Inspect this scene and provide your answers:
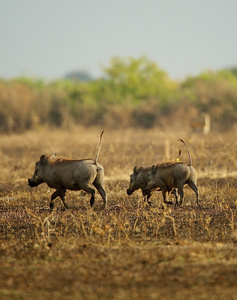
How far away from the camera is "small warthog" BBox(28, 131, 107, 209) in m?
9.10

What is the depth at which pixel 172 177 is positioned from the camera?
30.6ft

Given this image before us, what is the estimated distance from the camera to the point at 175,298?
14.9 feet

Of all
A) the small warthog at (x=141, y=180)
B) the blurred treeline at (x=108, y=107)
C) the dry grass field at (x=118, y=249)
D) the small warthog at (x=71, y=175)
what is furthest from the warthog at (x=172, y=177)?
the blurred treeline at (x=108, y=107)

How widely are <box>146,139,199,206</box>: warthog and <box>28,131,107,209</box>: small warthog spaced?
93cm

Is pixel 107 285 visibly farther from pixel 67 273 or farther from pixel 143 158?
pixel 143 158

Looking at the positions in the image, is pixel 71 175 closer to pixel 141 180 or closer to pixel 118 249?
pixel 141 180

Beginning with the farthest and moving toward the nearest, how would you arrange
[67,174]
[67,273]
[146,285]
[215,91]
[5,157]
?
[215,91]
[5,157]
[67,174]
[67,273]
[146,285]

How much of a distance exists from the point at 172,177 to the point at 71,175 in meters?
1.70

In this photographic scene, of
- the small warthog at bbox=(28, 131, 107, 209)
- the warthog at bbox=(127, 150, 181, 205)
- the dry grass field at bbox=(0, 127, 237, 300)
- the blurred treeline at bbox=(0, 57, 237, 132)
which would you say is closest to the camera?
the dry grass field at bbox=(0, 127, 237, 300)

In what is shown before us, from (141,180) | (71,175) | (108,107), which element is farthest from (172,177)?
(108,107)

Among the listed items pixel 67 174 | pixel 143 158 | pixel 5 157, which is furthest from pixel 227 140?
pixel 67 174

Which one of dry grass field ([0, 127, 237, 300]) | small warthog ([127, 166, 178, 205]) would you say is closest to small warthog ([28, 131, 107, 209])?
dry grass field ([0, 127, 237, 300])

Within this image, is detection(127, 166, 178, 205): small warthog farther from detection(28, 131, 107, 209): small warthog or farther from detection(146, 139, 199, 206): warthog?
detection(28, 131, 107, 209): small warthog

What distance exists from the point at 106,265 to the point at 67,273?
46 centimetres
